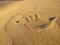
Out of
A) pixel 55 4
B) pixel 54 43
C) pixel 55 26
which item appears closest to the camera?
pixel 54 43

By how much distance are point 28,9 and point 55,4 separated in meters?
0.21

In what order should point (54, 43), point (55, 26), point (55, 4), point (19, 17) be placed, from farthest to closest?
point (55, 4), point (19, 17), point (55, 26), point (54, 43)

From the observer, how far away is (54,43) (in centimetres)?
83

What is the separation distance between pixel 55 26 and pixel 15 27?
0.26 m

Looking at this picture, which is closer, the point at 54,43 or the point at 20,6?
the point at 54,43

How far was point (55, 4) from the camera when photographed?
117cm

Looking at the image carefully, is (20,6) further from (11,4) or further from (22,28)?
(22,28)

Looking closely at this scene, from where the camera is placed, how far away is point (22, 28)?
0.96m

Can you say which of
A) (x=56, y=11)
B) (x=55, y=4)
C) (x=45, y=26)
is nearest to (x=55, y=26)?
(x=45, y=26)

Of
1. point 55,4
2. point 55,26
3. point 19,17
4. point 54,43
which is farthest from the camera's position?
point 55,4

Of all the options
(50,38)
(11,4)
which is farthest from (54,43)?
(11,4)

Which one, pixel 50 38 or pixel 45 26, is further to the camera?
pixel 45 26

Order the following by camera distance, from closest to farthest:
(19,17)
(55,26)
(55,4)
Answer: (55,26) → (19,17) → (55,4)

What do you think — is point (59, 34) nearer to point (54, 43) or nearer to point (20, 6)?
point (54, 43)
